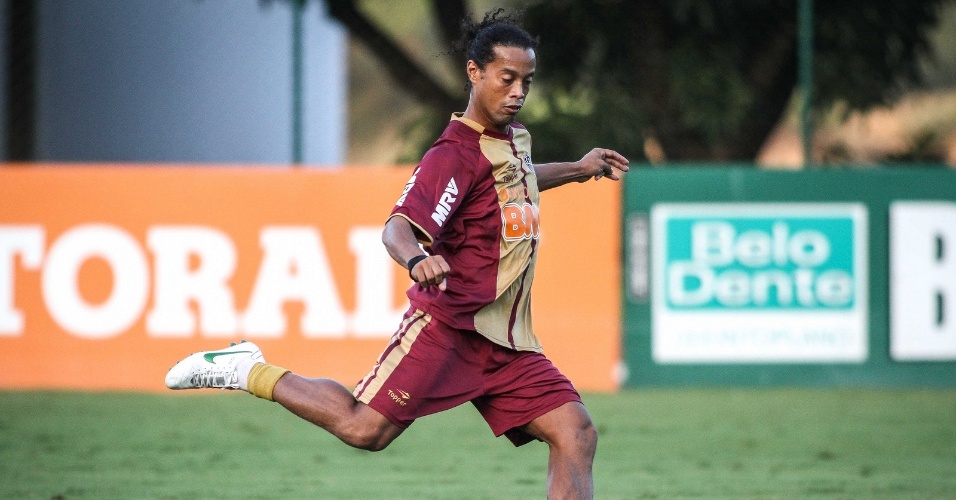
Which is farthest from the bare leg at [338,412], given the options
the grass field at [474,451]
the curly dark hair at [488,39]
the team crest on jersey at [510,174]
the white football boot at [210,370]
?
the grass field at [474,451]

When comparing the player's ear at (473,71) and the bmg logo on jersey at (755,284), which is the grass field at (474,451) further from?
the player's ear at (473,71)

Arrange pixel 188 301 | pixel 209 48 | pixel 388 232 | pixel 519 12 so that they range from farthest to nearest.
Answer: pixel 209 48 < pixel 188 301 < pixel 519 12 < pixel 388 232

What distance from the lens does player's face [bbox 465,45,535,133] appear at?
521 cm

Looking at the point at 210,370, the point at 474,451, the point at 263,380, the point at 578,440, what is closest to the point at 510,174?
the point at 578,440

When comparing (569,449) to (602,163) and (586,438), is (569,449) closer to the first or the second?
(586,438)

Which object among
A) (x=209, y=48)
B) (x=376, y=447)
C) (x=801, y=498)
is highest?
(x=209, y=48)

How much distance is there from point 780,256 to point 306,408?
6694 mm

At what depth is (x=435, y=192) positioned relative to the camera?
5.07 m

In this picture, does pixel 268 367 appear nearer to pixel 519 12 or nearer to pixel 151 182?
pixel 519 12

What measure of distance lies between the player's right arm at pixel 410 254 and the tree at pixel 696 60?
33.0 feet

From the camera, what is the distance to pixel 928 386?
11.4 m

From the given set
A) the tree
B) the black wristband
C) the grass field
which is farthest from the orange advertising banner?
the black wristband

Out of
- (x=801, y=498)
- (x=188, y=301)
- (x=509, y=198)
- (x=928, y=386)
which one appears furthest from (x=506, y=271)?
(x=928, y=386)

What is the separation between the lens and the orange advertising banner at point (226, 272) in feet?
35.4
